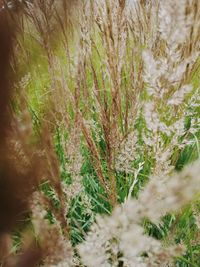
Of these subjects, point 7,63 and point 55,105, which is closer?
point 7,63

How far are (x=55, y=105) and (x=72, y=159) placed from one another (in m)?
0.23

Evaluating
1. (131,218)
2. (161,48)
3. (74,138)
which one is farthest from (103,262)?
(161,48)

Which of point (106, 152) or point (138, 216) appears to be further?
point (106, 152)

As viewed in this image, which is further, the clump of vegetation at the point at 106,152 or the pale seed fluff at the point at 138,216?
the pale seed fluff at the point at 138,216

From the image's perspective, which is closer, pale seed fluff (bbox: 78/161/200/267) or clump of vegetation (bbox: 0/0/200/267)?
clump of vegetation (bbox: 0/0/200/267)

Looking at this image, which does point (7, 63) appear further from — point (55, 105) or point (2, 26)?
point (55, 105)

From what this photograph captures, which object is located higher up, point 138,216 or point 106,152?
point 138,216

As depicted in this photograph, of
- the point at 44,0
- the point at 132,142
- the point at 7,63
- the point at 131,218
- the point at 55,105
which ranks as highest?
the point at 7,63

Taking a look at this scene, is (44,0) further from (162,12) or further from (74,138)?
(162,12)

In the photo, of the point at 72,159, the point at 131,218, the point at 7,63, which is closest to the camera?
the point at 7,63

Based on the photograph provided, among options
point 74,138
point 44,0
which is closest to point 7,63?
point 74,138

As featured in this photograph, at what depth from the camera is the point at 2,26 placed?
327 millimetres

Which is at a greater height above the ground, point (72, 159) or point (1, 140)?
point (1, 140)

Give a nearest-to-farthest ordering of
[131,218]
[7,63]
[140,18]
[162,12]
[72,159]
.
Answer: [7,63]
[131,218]
[162,12]
[72,159]
[140,18]
